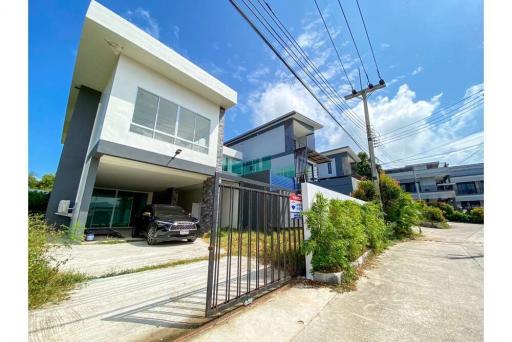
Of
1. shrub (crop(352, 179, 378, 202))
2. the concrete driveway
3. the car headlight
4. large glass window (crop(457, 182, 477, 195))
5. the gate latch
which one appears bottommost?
the gate latch

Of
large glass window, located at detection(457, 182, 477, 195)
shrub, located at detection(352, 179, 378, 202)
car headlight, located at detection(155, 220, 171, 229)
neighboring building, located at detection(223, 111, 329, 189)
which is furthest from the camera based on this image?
large glass window, located at detection(457, 182, 477, 195)

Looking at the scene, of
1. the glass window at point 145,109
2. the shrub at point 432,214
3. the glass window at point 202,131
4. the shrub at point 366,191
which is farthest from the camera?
the shrub at point 432,214

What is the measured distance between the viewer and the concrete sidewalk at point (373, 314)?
2.19m

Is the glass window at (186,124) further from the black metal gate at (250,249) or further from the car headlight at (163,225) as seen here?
the black metal gate at (250,249)

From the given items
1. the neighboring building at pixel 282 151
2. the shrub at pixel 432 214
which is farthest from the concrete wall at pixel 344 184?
the shrub at pixel 432 214

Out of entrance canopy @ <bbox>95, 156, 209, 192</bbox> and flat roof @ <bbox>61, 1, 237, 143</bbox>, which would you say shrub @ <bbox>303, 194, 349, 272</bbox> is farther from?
flat roof @ <bbox>61, 1, 237, 143</bbox>

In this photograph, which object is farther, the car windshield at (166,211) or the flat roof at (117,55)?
the car windshield at (166,211)

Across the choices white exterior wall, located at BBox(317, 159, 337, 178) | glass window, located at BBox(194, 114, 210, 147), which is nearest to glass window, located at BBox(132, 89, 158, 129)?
glass window, located at BBox(194, 114, 210, 147)

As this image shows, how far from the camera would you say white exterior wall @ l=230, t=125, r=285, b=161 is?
58.4ft

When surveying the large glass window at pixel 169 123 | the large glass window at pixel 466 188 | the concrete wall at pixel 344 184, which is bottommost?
the concrete wall at pixel 344 184

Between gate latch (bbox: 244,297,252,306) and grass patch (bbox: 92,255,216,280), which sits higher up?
grass patch (bbox: 92,255,216,280)

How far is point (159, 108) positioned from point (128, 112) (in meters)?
1.32

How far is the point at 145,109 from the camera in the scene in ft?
27.1

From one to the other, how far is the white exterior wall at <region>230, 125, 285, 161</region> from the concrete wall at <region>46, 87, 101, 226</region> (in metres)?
12.8
